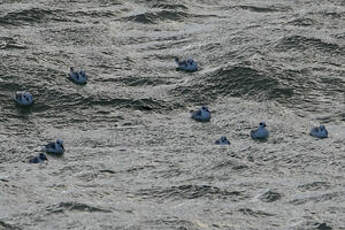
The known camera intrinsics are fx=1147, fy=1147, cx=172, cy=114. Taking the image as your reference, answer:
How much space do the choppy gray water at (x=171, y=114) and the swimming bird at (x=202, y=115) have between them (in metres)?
0.20

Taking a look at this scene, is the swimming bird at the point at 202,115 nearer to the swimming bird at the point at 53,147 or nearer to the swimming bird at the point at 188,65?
the swimming bird at the point at 188,65

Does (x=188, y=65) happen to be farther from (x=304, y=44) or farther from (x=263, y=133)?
(x=263, y=133)

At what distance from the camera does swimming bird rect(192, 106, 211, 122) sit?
22.9 meters

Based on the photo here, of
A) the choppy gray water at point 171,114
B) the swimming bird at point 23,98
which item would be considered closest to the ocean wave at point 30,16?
the choppy gray water at point 171,114

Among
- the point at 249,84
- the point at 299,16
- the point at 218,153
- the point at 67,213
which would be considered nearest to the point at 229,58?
the point at 249,84

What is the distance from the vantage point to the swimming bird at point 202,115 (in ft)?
75.0

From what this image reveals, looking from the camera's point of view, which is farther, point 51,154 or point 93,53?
point 93,53

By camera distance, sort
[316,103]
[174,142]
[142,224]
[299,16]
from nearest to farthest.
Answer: [142,224] < [174,142] < [316,103] < [299,16]

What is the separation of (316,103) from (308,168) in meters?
4.00

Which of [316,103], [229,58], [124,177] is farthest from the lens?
[229,58]

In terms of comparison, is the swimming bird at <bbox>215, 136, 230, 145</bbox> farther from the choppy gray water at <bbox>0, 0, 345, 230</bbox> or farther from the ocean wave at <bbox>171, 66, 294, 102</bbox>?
the ocean wave at <bbox>171, 66, 294, 102</bbox>

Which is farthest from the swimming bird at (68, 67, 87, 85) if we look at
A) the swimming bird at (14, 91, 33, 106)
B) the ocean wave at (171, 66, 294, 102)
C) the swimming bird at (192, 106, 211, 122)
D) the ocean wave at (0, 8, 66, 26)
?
the ocean wave at (0, 8, 66, 26)

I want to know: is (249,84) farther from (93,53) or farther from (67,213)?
(67,213)

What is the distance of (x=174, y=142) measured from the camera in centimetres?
2186
